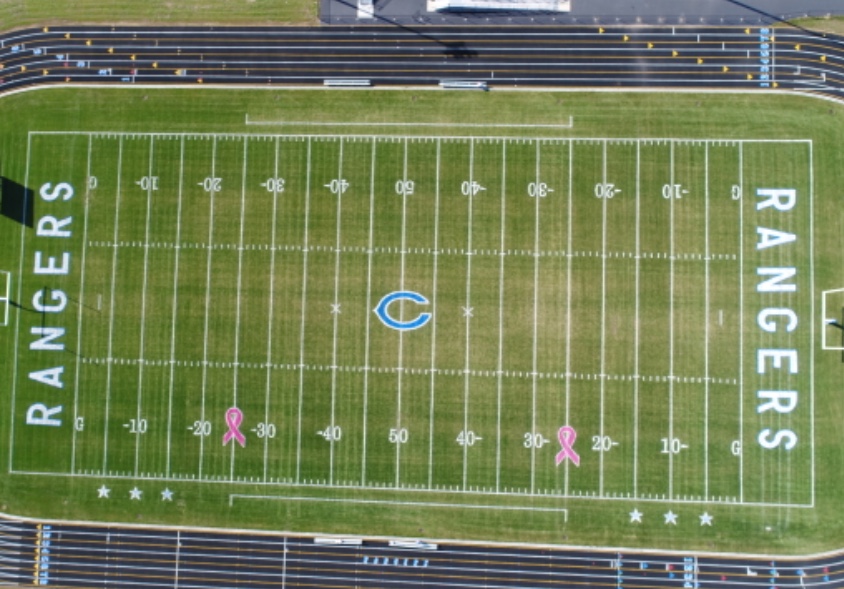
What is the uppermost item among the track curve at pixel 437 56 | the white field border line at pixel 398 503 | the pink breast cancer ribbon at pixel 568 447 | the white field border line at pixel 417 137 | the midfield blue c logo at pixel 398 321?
the track curve at pixel 437 56

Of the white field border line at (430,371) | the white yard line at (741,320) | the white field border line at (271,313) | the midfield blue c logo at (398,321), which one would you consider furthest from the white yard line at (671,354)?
the white field border line at (271,313)

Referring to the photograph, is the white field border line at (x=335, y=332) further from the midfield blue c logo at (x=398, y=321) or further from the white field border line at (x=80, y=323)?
the white field border line at (x=80, y=323)

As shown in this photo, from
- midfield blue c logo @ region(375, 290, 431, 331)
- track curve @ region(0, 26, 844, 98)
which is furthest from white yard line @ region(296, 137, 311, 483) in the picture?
track curve @ region(0, 26, 844, 98)

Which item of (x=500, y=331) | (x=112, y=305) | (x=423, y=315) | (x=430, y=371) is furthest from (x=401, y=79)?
(x=112, y=305)

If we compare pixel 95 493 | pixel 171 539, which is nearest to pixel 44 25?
pixel 95 493

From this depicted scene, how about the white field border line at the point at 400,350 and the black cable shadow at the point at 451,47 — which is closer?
the white field border line at the point at 400,350
